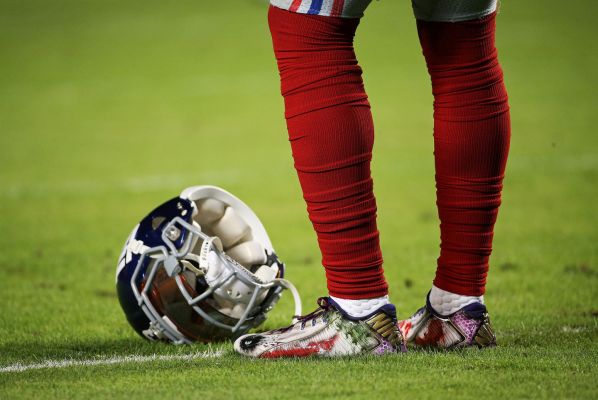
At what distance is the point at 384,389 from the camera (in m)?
2.02

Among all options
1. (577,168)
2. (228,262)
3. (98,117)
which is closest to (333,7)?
(228,262)

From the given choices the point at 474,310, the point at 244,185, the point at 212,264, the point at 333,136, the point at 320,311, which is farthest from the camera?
the point at 244,185

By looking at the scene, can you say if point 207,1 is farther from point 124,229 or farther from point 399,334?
point 399,334

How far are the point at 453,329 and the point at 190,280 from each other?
672 millimetres

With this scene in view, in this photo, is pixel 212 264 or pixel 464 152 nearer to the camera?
pixel 464 152

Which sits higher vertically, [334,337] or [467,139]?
[467,139]

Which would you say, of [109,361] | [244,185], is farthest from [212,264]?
[244,185]

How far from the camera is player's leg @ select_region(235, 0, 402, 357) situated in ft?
7.48

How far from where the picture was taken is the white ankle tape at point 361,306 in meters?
2.36

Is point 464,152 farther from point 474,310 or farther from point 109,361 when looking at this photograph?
point 109,361

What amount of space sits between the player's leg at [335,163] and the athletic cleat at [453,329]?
22cm

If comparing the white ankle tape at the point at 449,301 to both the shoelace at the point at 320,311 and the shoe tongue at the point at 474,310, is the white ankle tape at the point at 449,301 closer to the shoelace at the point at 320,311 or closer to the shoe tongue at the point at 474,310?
the shoe tongue at the point at 474,310

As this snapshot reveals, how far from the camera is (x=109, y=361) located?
98.4 inches

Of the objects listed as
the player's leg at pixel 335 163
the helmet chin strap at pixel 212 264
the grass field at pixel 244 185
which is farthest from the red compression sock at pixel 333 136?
the helmet chin strap at pixel 212 264
